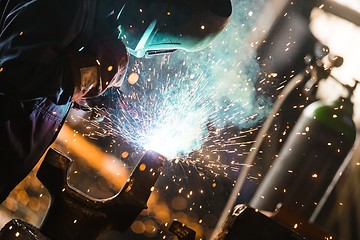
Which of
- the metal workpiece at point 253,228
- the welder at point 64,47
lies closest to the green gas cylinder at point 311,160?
the welder at point 64,47


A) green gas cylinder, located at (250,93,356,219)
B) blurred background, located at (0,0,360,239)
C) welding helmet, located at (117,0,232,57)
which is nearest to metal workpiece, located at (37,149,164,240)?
welding helmet, located at (117,0,232,57)

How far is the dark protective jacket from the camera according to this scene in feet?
5.45

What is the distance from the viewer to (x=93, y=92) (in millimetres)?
2062

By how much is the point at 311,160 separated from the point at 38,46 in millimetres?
3115

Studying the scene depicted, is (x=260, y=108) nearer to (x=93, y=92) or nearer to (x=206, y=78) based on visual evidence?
→ (x=206, y=78)

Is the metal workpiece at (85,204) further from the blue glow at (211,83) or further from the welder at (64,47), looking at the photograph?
the blue glow at (211,83)

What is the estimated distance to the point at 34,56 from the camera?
167 centimetres

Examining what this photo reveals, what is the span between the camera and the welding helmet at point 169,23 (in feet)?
7.28

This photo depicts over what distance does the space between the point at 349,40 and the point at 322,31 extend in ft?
2.70

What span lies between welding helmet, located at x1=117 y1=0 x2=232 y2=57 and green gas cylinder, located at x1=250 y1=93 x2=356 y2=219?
195 centimetres

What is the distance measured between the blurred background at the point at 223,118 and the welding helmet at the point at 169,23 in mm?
2660

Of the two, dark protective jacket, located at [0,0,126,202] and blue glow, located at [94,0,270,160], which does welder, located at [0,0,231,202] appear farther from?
blue glow, located at [94,0,270,160]

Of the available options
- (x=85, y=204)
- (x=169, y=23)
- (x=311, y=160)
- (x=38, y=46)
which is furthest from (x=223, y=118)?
(x=85, y=204)

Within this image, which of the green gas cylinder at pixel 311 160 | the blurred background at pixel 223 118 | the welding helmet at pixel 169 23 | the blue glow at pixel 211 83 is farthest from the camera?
the blue glow at pixel 211 83
